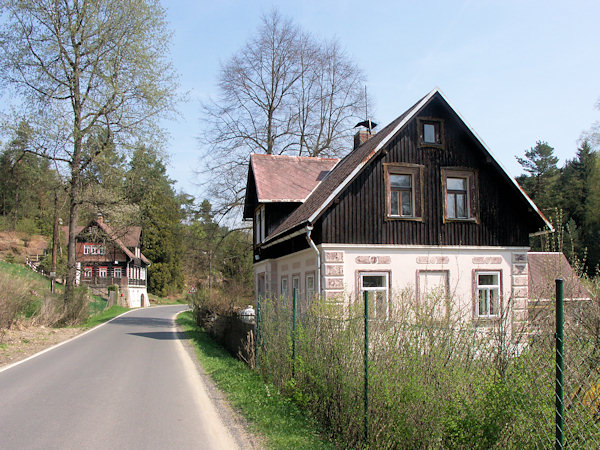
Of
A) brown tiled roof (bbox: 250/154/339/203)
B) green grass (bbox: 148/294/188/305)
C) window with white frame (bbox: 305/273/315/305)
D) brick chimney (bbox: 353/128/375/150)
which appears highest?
brick chimney (bbox: 353/128/375/150)

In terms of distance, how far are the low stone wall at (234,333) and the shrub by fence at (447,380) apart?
15.4ft

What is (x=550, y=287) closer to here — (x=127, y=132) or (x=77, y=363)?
(x=77, y=363)

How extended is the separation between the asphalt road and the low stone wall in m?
1.28

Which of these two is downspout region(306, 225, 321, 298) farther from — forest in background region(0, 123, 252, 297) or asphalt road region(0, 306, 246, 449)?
forest in background region(0, 123, 252, 297)

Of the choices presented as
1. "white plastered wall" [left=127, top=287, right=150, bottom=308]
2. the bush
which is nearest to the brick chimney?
the bush

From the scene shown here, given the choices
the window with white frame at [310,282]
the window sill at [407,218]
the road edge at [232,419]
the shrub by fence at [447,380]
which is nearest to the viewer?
the shrub by fence at [447,380]

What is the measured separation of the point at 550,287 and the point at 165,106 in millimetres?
27086

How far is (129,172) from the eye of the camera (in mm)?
28906

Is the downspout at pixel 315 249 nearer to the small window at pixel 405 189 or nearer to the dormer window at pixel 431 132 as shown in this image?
the small window at pixel 405 189

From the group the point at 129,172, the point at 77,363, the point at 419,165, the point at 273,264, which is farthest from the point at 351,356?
the point at 129,172

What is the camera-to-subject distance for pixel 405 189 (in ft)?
57.0

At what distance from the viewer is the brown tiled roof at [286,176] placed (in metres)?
21.7

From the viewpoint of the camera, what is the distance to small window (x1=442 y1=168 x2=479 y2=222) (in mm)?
17656

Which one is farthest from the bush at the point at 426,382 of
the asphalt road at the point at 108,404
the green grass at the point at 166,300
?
the green grass at the point at 166,300
